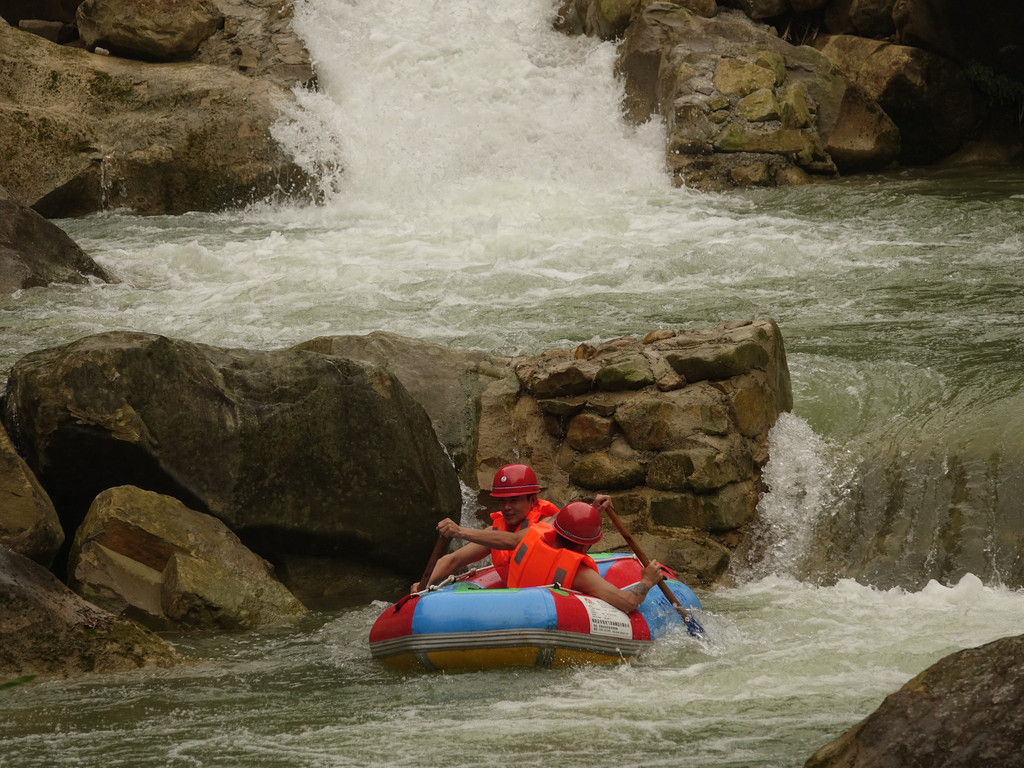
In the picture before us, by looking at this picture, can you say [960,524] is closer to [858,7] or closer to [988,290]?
[988,290]

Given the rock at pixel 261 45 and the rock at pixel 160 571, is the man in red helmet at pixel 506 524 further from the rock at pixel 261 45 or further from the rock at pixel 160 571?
the rock at pixel 261 45

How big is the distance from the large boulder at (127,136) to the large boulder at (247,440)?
7.67m

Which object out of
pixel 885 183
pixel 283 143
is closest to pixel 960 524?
pixel 885 183

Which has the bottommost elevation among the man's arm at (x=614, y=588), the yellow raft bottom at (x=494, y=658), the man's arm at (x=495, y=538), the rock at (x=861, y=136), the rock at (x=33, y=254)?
the yellow raft bottom at (x=494, y=658)

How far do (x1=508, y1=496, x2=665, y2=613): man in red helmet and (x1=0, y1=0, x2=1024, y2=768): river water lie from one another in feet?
1.02

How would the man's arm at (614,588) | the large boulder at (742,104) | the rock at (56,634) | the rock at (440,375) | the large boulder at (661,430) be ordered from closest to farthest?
1. the rock at (56,634)
2. the man's arm at (614,588)
3. the large boulder at (661,430)
4. the rock at (440,375)
5. the large boulder at (742,104)

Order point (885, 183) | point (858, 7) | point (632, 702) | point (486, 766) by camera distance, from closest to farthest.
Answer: point (486, 766)
point (632, 702)
point (885, 183)
point (858, 7)

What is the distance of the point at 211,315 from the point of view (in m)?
9.92

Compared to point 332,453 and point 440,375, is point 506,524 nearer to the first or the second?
point 332,453

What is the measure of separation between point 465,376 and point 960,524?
3135 mm

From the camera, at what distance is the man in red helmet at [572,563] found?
18.4ft

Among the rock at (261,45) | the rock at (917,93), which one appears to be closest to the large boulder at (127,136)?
the rock at (261,45)

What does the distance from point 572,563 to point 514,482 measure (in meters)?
0.62

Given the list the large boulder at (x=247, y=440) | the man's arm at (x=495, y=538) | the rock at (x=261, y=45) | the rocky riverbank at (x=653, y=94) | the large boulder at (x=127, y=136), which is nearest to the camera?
the man's arm at (x=495, y=538)
